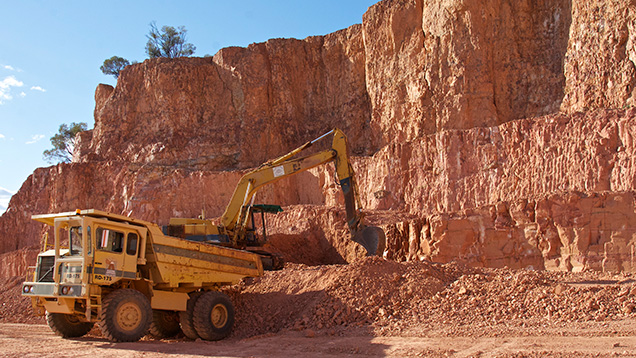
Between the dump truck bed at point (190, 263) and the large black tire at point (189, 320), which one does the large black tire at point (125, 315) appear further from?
the large black tire at point (189, 320)

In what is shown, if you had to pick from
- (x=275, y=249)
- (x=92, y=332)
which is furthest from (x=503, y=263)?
(x=92, y=332)

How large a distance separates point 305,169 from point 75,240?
20.8ft

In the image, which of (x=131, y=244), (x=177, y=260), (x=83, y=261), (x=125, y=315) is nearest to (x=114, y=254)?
(x=131, y=244)

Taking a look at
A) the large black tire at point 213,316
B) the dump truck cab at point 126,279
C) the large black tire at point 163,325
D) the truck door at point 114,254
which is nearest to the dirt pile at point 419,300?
the large black tire at point 213,316

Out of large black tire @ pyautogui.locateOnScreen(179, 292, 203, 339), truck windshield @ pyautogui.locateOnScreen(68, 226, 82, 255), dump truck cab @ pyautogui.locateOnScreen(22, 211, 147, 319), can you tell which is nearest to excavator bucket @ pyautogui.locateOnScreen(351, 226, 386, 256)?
large black tire @ pyautogui.locateOnScreen(179, 292, 203, 339)

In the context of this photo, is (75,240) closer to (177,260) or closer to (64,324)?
(177,260)

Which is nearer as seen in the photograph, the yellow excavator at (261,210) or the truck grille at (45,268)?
the truck grille at (45,268)

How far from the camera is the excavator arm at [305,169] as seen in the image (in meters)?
13.9

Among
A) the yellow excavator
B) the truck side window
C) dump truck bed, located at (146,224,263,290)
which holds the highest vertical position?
the yellow excavator

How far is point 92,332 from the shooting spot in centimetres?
1200

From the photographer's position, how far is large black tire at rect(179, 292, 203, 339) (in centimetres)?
1052

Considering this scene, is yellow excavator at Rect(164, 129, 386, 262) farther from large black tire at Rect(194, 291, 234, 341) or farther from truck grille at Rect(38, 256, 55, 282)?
truck grille at Rect(38, 256, 55, 282)

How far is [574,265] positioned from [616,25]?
11244mm

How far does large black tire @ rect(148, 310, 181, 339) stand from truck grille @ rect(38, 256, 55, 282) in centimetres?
219
